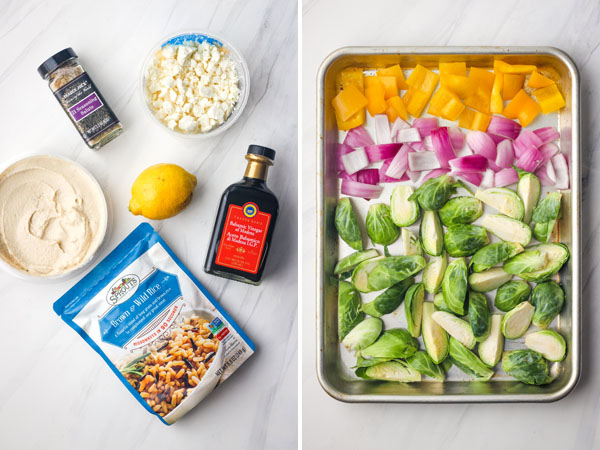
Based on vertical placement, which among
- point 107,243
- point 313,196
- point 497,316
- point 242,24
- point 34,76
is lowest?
point 497,316

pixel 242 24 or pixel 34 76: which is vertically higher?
pixel 34 76

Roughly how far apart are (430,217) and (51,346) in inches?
30.3

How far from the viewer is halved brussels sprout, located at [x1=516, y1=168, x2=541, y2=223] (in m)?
0.95

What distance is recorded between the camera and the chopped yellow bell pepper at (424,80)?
970mm

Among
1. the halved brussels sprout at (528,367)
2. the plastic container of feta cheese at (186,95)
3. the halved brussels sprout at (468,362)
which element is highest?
the plastic container of feta cheese at (186,95)

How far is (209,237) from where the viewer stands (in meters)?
1.03

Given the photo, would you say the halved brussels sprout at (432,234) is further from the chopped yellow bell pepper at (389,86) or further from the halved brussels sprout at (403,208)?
the chopped yellow bell pepper at (389,86)

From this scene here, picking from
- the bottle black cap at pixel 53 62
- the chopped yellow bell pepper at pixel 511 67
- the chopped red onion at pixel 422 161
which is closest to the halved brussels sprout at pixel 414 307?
the chopped red onion at pixel 422 161

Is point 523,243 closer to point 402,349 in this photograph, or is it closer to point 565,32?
point 402,349

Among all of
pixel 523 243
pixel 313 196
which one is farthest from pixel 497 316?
pixel 313 196

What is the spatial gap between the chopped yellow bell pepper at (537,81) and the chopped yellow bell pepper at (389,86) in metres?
0.25

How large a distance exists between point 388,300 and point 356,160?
0.86ft

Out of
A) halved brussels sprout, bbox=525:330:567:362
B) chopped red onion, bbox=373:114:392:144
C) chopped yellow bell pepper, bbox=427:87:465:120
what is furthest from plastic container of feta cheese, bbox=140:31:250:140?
halved brussels sprout, bbox=525:330:567:362

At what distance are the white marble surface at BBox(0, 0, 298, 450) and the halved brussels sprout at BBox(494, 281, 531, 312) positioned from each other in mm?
388
